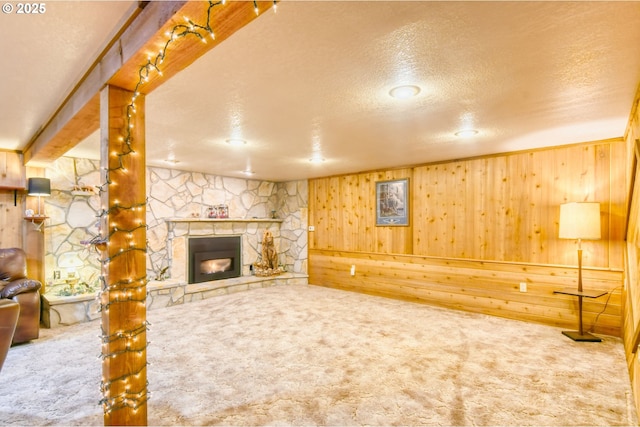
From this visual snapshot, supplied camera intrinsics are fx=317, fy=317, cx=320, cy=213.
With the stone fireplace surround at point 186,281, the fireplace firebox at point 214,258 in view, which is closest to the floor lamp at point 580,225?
the stone fireplace surround at point 186,281

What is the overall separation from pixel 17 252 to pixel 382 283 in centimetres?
514

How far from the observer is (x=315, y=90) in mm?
2256

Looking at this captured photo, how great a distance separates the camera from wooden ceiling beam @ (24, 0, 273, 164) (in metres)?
1.17

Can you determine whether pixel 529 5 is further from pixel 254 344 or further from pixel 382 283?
pixel 382 283

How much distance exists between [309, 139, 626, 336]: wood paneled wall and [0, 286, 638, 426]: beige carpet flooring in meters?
0.42

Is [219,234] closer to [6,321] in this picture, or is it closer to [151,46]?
[6,321]

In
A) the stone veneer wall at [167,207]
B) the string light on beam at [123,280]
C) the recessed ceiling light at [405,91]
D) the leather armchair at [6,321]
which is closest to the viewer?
the string light on beam at [123,280]

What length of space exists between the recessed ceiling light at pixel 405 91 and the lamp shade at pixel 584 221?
241 centimetres

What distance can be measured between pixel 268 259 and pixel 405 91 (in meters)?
5.14

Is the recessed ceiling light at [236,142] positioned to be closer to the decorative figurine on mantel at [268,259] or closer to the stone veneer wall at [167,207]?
the stone veneer wall at [167,207]

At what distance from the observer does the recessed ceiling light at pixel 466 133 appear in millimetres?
3309

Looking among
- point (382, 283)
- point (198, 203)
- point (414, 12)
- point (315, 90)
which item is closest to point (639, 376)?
point (414, 12)

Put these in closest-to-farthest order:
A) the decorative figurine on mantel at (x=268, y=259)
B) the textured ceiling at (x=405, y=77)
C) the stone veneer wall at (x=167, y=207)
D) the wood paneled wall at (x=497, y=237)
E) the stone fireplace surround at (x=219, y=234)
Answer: the textured ceiling at (x=405, y=77)
the wood paneled wall at (x=497, y=237)
the stone veneer wall at (x=167, y=207)
the stone fireplace surround at (x=219, y=234)
the decorative figurine on mantel at (x=268, y=259)

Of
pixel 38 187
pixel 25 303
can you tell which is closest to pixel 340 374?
pixel 25 303
